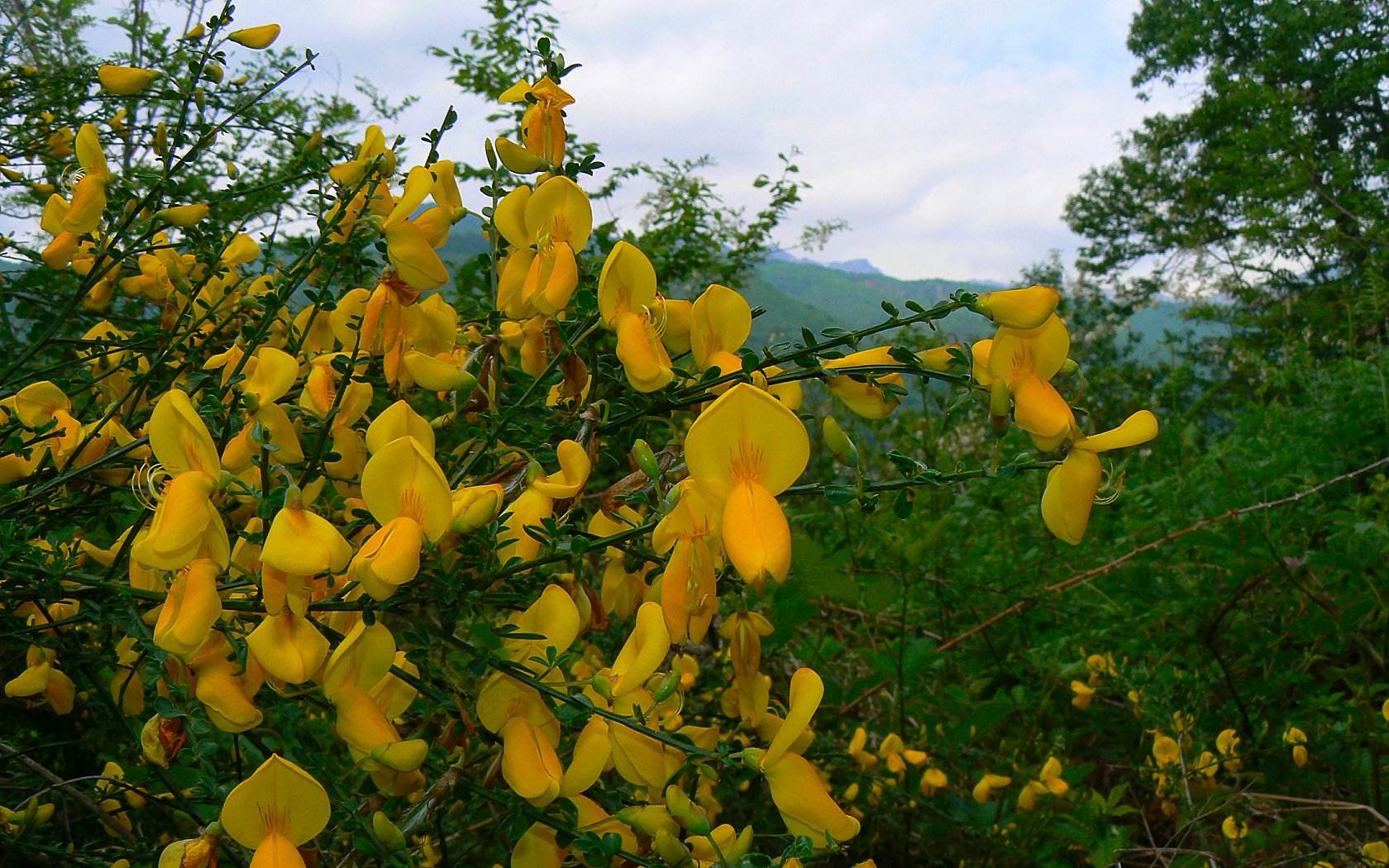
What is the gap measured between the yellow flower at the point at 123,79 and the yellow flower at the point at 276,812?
97cm

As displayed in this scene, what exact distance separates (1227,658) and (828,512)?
3.55 feet

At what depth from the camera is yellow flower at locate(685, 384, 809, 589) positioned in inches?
24.7

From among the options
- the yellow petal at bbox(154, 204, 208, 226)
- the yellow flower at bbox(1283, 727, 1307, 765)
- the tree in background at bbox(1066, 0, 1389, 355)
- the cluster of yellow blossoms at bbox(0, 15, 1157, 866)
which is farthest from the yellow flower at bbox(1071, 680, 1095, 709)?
the tree in background at bbox(1066, 0, 1389, 355)

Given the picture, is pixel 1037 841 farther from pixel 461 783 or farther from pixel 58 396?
pixel 58 396

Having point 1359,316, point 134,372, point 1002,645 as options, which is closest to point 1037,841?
point 1002,645

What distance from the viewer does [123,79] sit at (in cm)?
123

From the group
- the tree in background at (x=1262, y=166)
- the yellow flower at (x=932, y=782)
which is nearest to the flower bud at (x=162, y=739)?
the yellow flower at (x=932, y=782)

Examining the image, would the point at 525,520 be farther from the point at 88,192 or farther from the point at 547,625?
the point at 88,192

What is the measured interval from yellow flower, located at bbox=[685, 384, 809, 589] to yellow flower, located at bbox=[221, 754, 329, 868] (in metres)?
0.33

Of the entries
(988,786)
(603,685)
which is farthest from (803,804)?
(988,786)

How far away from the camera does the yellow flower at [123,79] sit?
122 cm

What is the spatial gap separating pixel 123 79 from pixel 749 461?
41.4 inches

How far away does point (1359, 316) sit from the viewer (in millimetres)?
4383

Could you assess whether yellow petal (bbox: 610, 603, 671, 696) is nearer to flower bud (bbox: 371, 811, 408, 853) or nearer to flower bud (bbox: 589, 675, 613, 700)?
flower bud (bbox: 589, 675, 613, 700)
